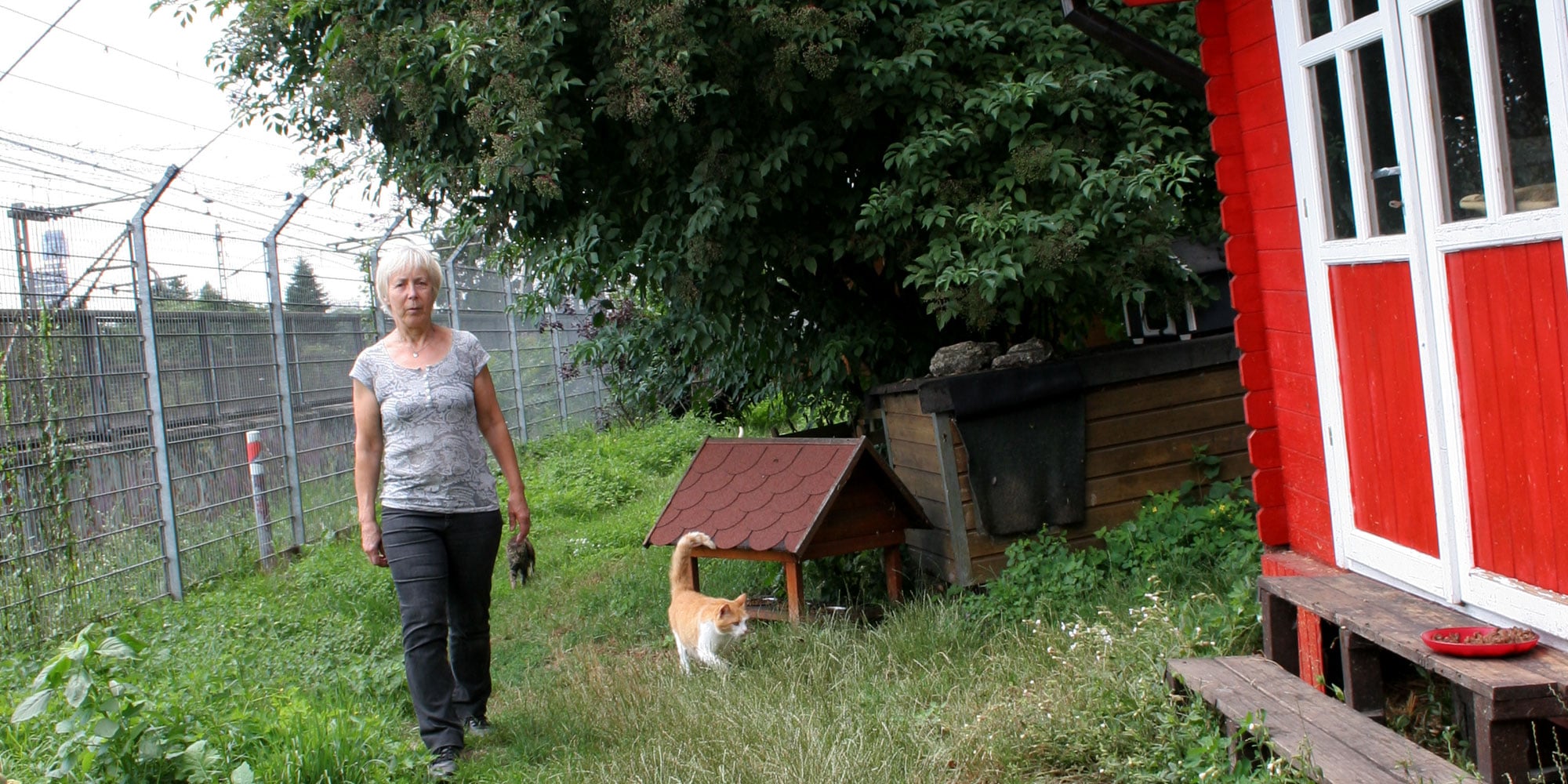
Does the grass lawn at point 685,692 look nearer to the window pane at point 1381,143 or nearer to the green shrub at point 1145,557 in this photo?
the green shrub at point 1145,557

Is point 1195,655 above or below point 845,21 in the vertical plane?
below

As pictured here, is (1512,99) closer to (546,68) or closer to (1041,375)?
(1041,375)

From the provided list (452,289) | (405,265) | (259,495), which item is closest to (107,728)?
(405,265)

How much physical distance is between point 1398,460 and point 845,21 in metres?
3.57

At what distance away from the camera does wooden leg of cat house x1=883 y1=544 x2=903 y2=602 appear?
6480 millimetres

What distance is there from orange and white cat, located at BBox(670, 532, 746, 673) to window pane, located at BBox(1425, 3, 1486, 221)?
10.9 feet

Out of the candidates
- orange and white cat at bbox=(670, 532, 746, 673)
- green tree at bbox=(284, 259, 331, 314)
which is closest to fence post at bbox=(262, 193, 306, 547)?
green tree at bbox=(284, 259, 331, 314)

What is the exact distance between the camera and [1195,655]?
14.6 feet

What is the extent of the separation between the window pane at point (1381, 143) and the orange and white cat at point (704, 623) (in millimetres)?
3072

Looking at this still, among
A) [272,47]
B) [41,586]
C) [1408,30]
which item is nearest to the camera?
[1408,30]

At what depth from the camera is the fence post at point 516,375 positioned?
604 inches

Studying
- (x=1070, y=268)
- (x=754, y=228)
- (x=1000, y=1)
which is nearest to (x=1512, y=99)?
(x=1070, y=268)

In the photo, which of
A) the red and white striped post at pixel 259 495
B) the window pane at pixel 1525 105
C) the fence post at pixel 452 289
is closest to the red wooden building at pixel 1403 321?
the window pane at pixel 1525 105

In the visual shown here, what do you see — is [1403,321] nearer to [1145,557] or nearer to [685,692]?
[1145,557]
